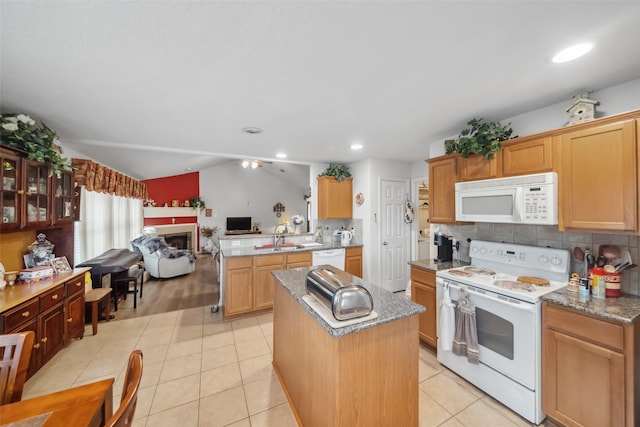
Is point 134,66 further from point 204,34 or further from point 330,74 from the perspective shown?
point 330,74

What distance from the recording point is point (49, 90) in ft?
5.67

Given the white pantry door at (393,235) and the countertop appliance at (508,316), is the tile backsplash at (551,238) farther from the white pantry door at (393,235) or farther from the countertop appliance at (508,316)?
the white pantry door at (393,235)

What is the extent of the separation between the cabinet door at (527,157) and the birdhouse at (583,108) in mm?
239

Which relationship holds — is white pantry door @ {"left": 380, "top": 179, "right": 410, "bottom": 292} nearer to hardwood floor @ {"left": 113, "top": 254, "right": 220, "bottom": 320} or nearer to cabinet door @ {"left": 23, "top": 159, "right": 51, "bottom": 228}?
hardwood floor @ {"left": 113, "top": 254, "right": 220, "bottom": 320}

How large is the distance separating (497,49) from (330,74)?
0.94m

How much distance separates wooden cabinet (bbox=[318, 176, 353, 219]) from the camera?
426cm

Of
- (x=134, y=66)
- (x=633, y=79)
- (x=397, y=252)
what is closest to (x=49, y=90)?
(x=134, y=66)

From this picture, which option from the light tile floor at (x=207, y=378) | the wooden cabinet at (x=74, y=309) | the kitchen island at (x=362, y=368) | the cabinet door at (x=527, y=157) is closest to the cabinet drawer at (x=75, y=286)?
the wooden cabinet at (x=74, y=309)

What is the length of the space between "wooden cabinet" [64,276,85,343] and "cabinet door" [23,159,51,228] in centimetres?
69

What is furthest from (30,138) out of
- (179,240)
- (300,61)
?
(179,240)

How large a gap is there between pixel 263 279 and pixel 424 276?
6.97 feet

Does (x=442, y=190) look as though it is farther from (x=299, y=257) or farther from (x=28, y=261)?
(x=28, y=261)

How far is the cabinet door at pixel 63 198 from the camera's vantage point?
2.56 meters

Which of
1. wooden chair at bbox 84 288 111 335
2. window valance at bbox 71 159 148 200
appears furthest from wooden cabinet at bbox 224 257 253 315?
window valance at bbox 71 159 148 200
